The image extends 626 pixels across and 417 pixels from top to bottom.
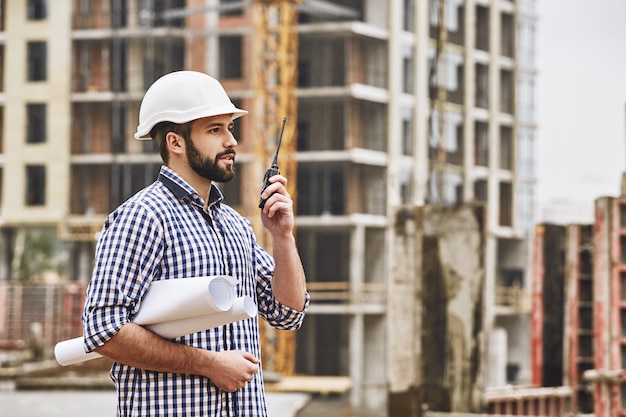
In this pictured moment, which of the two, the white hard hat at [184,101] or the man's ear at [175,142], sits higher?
the white hard hat at [184,101]

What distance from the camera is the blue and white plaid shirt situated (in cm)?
316

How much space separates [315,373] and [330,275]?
3974 millimetres

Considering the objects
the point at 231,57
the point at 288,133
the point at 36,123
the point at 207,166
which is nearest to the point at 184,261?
the point at 207,166

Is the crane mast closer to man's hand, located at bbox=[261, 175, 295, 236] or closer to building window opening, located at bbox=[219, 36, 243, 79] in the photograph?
building window opening, located at bbox=[219, 36, 243, 79]

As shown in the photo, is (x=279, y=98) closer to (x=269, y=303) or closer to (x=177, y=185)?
(x=269, y=303)

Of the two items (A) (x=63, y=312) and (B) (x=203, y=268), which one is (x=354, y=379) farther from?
(B) (x=203, y=268)

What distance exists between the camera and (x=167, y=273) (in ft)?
10.8

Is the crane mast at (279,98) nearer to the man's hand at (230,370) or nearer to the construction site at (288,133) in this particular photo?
the construction site at (288,133)

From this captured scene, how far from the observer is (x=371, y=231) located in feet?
163

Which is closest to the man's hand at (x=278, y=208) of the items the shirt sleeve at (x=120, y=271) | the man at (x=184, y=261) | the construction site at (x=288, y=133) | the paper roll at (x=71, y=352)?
the man at (x=184, y=261)

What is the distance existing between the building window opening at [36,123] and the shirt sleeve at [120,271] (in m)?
49.4

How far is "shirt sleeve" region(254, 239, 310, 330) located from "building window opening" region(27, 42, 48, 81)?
4957 centimetres

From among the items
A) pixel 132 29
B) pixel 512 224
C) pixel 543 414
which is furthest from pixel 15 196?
pixel 543 414

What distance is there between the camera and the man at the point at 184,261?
318 centimetres
